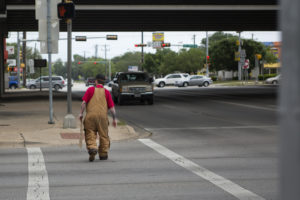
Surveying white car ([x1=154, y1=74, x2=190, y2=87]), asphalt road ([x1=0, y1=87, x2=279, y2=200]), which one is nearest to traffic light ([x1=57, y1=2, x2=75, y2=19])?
asphalt road ([x1=0, y1=87, x2=279, y2=200])

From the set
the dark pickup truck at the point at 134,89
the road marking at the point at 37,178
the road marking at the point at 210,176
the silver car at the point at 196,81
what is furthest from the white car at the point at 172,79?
the road marking at the point at 37,178

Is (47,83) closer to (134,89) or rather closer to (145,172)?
(134,89)

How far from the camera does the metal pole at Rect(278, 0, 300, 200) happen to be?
4.48ft

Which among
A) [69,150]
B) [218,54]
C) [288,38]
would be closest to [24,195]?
[69,150]

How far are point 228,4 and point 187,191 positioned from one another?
98.2 ft

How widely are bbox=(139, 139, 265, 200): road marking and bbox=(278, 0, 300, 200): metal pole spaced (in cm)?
522

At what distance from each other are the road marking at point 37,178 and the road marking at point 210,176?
236 cm

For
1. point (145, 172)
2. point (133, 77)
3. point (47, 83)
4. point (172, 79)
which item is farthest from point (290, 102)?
point (172, 79)

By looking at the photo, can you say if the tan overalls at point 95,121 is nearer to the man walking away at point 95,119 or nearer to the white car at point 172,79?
the man walking away at point 95,119

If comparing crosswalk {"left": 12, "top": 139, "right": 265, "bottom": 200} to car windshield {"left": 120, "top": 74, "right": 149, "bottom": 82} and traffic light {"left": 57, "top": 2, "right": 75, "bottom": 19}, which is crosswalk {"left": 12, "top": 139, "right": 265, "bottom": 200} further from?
car windshield {"left": 120, "top": 74, "right": 149, "bottom": 82}

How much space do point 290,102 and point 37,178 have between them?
23.7ft

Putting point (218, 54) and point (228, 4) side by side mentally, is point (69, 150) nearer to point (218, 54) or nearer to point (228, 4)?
point (228, 4)

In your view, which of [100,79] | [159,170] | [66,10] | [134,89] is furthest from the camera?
[134,89]

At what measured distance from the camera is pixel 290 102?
140 cm
